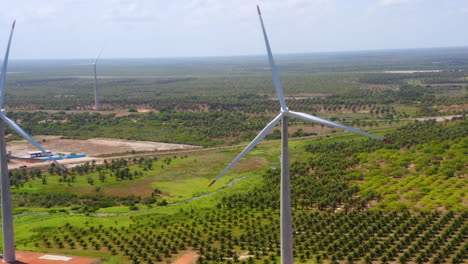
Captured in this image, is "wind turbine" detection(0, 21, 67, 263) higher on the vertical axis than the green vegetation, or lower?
higher

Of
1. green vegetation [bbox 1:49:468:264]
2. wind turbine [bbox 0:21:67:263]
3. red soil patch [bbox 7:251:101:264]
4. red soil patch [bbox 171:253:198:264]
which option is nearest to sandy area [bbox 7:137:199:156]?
green vegetation [bbox 1:49:468:264]

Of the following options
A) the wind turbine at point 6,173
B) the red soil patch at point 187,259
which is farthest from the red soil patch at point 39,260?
the red soil patch at point 187,259

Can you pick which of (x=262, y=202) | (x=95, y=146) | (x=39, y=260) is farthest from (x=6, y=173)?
(x=95, y=146)

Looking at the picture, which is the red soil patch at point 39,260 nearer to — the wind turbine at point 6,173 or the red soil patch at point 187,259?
the wind turbine at point 6,173

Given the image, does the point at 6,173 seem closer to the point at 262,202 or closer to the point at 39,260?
the point at 39,260

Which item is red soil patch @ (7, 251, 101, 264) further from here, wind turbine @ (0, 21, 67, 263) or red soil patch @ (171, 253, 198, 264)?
red soil patch @ (171, 253, 198, 264)

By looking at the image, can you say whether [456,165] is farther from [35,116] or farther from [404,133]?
[35,116]
